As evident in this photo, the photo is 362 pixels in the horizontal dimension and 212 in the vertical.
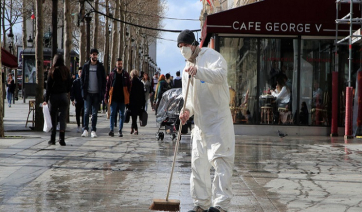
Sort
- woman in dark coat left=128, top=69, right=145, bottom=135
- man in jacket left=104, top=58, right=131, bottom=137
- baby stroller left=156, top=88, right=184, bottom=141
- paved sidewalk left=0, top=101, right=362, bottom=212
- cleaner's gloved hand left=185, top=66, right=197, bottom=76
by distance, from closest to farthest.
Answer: cleaner's gloved hand left=185, top=66, right=197, bottom=76
paved sidewalk left=0, top=101, right=362, bottom=212
baby stroller left=156, top=88, right=184, bottom=141
man in jacket left=104, top=58, right=131, bottom=137
woman in dark coat left=128, top=69, right=145, bottom=135

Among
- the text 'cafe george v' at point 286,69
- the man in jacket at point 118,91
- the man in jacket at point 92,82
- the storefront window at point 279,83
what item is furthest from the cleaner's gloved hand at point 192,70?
the storefront window at point 279,83

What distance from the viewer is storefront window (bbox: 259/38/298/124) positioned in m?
19.8

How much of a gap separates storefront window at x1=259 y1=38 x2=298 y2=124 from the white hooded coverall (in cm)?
1321

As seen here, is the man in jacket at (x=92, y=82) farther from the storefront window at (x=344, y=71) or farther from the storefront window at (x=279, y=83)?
the storefront window at (x=344, y=71)

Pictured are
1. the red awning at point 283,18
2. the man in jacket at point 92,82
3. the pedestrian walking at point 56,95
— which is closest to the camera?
the pedestrian walking at point 56,95

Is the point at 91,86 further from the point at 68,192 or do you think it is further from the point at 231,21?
the point at 68,192

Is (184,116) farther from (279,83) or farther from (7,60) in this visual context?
(7,60)

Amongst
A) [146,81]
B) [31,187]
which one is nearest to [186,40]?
[31,187]

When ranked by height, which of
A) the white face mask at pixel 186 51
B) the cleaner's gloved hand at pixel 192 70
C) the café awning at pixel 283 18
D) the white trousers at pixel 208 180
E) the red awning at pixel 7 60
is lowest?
the white trousers at pixel 208 180

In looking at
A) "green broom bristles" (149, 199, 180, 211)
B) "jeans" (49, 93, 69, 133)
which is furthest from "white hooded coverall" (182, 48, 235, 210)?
"jeans" (49, 93, 69, 133)

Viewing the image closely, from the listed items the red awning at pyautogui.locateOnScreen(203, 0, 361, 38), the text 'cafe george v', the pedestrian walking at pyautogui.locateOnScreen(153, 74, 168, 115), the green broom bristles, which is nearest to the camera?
the green broom bristles

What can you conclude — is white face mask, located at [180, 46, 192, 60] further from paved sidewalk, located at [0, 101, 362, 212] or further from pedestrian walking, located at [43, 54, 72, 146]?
pedestrian walking, located at [43, 54, 72, 146]

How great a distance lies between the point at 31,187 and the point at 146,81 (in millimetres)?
22186

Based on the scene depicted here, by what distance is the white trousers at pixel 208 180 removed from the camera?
643 cm
